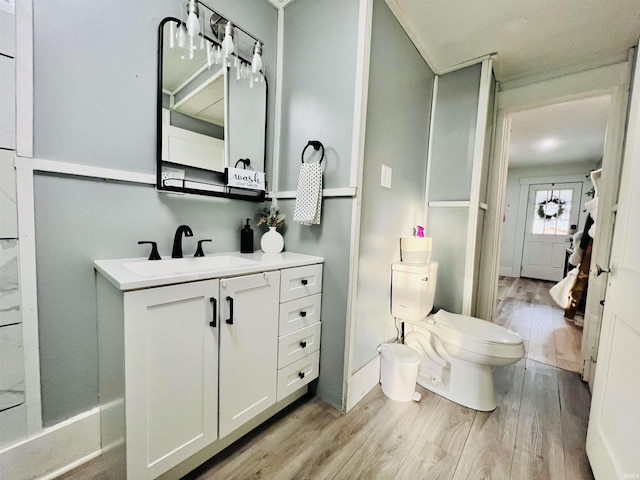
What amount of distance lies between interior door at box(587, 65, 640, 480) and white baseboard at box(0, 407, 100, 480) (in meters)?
2.03

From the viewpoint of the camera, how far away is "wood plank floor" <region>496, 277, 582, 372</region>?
2223 mm

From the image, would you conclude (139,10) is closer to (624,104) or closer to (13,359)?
(13,359)

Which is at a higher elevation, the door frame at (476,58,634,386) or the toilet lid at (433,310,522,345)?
the door frame at (476,58,634,386)

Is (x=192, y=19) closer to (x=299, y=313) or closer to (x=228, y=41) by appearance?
(x=228, y=41)

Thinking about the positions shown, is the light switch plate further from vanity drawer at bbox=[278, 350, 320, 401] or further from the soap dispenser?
vanity drawer at bbox=[278, 350, 320, 401]

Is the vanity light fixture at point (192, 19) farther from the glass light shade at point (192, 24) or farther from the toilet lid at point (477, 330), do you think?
the toilet lid at point (477, 330)

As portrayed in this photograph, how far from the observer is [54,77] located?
992 mm

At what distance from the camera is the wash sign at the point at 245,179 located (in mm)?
1520

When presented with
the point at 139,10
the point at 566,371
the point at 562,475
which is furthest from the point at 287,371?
the point at 566,371

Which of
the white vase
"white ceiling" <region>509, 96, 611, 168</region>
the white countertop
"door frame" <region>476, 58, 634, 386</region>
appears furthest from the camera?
"white ceiling" <region>509, 96, 611, 168</region>

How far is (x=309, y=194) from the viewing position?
1480mm

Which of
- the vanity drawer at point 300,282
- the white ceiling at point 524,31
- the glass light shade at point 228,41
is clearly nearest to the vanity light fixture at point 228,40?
the glass light shade at point 228,41

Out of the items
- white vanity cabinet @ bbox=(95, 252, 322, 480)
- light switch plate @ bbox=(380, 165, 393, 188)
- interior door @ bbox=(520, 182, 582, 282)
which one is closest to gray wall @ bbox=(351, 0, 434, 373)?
light switch plate @ bbox=(380, 165, 393, 188)

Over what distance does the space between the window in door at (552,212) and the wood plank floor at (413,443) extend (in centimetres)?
476
